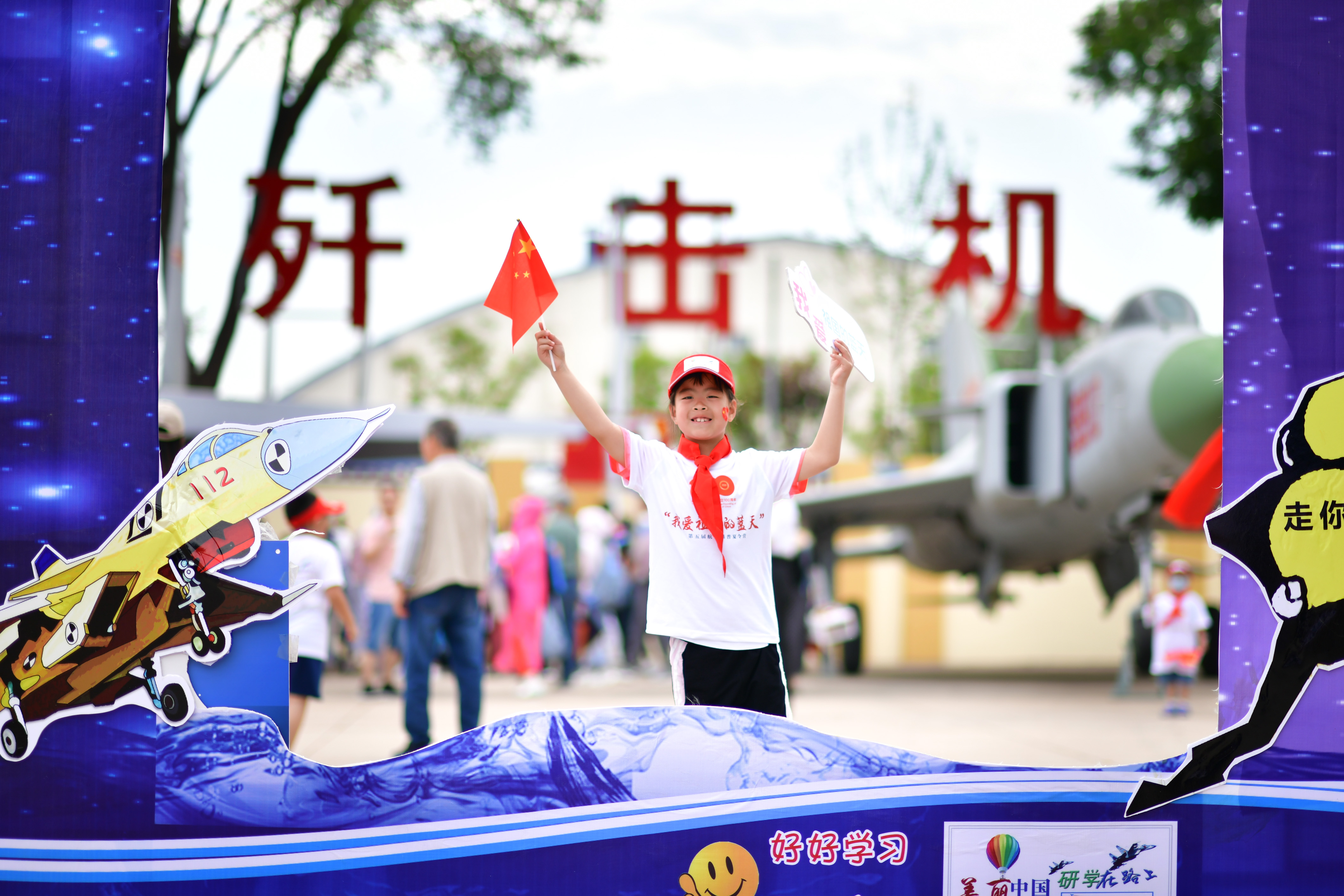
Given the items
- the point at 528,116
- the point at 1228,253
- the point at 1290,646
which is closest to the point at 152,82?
the point at 1228,253

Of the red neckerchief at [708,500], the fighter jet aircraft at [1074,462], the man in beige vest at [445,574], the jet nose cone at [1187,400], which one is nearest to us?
the red neckerchief at [708,500]

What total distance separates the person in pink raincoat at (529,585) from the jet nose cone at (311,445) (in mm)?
7031

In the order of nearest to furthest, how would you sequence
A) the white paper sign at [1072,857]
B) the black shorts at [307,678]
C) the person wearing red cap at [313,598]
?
1. the white paper sign at [1072,857]
2. the person wearing red cap at [313,598]
3. the black shorts at [307,678]

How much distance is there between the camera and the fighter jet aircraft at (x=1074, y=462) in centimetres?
1009

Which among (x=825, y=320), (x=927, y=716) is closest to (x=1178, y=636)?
(x=927, y=716)

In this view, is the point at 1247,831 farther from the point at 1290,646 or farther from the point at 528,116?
the point at 528,116

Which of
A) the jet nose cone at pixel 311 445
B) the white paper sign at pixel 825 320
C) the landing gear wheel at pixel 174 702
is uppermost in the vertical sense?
the white paper sign at pixel 825 320

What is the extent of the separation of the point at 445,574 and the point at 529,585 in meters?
4.23

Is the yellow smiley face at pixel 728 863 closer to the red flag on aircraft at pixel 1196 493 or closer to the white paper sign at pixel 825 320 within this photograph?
the white paper sign at pixel 825 320

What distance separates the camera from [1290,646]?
127 inches

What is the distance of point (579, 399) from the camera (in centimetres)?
331

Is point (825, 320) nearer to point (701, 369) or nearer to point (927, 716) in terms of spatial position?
point (701, 369)

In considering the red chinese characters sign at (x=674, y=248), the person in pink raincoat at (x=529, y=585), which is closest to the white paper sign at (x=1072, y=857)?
the person in pink raincoat at (x=529, y=585)

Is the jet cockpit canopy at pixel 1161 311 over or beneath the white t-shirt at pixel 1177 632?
over
